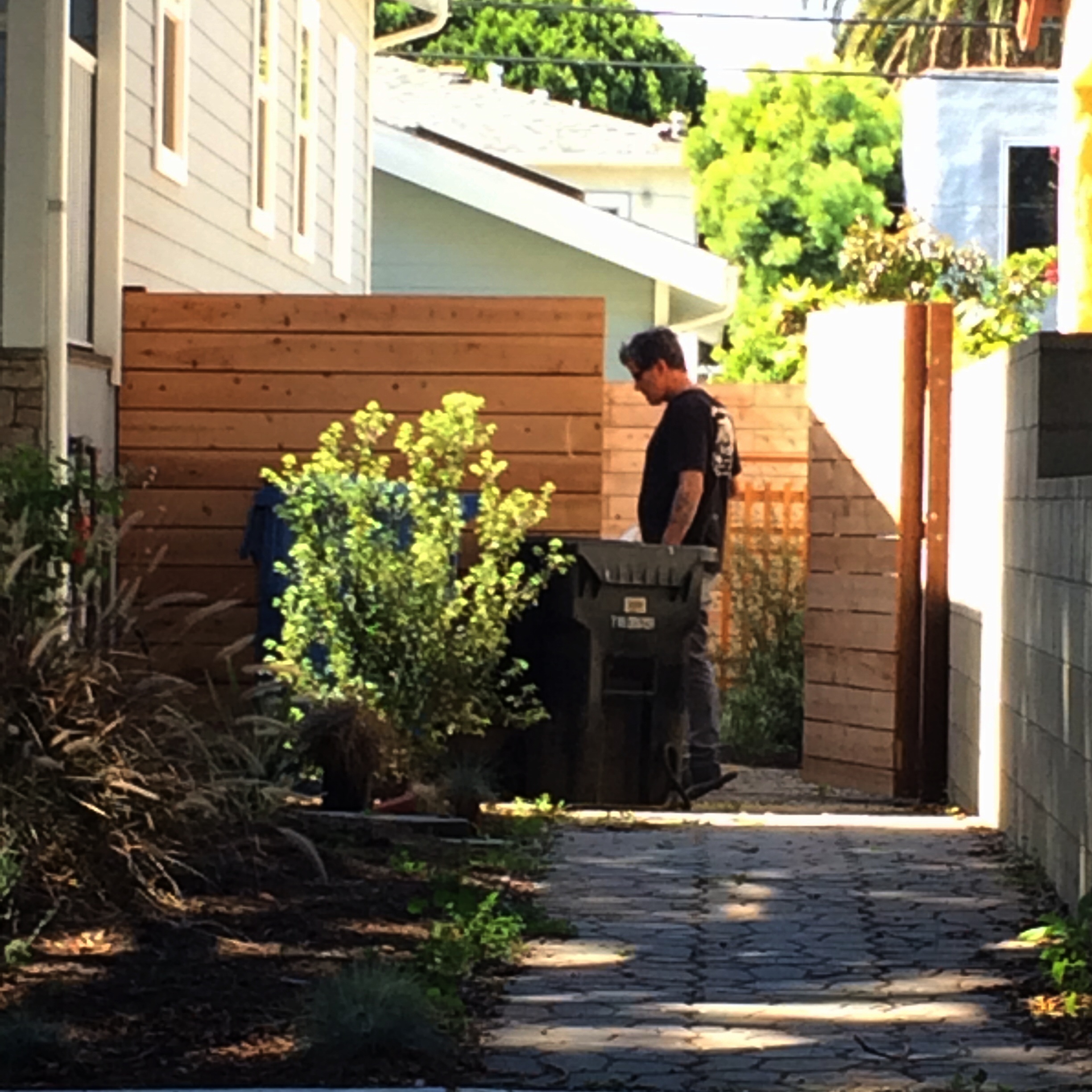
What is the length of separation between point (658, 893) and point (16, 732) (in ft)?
7.23

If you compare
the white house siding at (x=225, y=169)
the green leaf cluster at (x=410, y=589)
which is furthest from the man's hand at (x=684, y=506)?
the white house siding at (x=225, y=169)

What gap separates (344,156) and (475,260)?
5811 millimetres

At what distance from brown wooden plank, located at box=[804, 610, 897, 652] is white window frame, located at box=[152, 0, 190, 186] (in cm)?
444

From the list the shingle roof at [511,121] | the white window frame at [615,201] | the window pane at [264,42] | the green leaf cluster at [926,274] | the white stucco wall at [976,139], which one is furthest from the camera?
the white window frame at [615,201]

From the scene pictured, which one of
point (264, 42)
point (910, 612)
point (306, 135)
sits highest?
point (264, 42)

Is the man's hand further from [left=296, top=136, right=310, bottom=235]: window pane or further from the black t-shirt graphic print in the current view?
[left=296, top=136, right=310, bottom=235]: window pane

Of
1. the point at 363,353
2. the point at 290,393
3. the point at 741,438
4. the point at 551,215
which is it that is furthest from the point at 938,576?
the point at 551,215

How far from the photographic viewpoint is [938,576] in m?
11.8

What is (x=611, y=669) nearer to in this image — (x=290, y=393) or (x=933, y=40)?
(x=290, y=393)

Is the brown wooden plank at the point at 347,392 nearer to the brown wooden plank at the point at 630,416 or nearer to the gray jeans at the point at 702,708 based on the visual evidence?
the gray jeans at the point at 702,708

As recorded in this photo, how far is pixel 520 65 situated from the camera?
61031 millimetres

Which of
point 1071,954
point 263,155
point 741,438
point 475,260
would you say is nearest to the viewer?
point 1071,954

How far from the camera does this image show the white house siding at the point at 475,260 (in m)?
26.5

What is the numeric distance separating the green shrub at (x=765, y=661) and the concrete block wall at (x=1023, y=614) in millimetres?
2433
